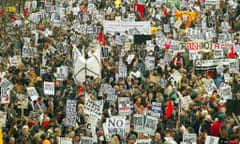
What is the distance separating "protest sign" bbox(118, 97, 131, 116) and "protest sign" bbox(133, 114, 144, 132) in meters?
1.06

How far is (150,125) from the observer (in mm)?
15578

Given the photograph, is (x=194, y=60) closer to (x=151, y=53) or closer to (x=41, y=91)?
(x=151, y=53)

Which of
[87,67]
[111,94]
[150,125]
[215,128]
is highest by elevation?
[150,125]

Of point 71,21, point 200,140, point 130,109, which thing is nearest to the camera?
point 200,140

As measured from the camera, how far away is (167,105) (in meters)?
17.5

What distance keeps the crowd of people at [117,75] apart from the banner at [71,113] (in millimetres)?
124

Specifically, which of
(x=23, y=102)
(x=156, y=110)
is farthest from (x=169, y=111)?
(x=23, y=102)

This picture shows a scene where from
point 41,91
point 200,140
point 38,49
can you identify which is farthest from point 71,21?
point 200,140

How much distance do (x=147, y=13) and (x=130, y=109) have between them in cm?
1407

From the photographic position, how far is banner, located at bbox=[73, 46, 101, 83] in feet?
72.2

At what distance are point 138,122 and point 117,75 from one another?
5559mm

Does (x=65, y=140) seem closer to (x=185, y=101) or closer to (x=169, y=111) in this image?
(x=169, y=111)

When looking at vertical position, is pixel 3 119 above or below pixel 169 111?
below

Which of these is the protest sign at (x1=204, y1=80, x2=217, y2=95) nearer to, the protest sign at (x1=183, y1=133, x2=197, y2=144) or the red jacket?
the red jacket
